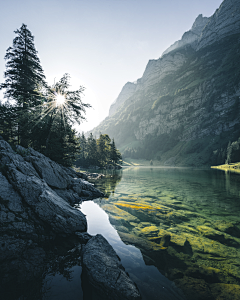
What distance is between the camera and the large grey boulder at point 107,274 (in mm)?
4203

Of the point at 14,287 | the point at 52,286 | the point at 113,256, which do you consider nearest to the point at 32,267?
the point at 14,287

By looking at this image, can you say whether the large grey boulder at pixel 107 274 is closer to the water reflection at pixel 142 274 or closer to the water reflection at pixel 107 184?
the water reflection at pixel 142 274

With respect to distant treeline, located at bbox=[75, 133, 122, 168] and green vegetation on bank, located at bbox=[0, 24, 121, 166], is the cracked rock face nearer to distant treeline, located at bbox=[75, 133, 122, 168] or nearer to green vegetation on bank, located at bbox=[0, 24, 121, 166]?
green vegetation on bank, located at bbox=[0, 24, 121, 166]

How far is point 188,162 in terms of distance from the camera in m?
151

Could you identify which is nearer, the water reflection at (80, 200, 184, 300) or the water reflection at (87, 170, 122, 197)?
the water reflection at (80, 200, 184, 300)

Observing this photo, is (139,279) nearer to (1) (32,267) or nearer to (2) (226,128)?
(1) (32,267)

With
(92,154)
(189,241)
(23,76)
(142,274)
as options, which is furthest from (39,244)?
(92,154)

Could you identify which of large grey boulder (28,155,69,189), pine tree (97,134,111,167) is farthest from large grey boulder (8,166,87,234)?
pine tree (97,134,111,167)

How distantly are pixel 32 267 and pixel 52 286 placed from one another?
4.28ft

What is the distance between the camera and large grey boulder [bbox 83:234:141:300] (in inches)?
165

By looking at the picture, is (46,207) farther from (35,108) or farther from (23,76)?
(23,76)

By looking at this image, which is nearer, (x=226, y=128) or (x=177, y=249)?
(x=177, y=249)

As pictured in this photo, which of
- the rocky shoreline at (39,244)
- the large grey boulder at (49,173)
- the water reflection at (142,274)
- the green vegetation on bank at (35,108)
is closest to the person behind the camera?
the rocky shoreline at (39,244)

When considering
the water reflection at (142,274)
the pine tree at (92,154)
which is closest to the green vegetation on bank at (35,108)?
the water reflection at (142,274)
